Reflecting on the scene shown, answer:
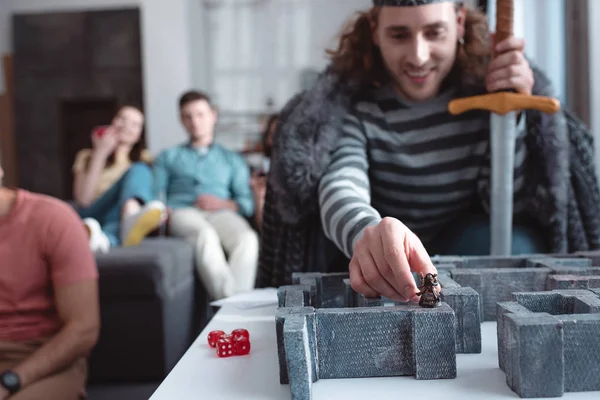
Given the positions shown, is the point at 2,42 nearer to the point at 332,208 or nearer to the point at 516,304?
the point at 332,208

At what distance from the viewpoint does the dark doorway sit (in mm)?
5566

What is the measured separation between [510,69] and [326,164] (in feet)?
1.12

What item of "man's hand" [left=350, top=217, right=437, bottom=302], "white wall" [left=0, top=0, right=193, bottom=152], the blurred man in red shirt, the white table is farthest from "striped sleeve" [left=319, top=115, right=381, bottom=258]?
"white wall" [left=0, top=0, right=193, bottom=152]

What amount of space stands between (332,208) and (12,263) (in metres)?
0.82

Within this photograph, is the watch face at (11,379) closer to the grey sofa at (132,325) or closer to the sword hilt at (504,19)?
the grey sofa at (132,325)

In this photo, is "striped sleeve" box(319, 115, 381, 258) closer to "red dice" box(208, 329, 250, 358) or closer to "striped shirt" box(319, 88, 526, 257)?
"striped shirt" box(319, 88, 526, 257)

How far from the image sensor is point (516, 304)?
21.3 inches

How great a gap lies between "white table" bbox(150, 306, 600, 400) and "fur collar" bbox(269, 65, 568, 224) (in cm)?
54

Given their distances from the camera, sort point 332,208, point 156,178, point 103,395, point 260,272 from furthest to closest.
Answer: point 156,178
point 103,395
point 260,272
point 332,208

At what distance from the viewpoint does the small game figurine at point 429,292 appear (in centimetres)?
55

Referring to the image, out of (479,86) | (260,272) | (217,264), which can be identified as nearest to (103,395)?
(217,264)

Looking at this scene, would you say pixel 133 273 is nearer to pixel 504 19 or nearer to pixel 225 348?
pixel 504 19

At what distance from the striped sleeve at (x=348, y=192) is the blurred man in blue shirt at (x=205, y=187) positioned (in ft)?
5.76

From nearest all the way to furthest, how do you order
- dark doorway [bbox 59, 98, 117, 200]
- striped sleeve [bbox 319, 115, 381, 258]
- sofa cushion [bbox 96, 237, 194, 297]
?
striped sleeve [bbox 319, 115, 381, 258] < sofa cushion [bbox 96, 237, 194, 297] < dark doorway [bbox 59, 98, 117, 200]
